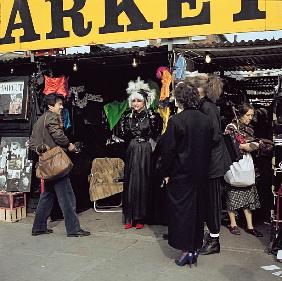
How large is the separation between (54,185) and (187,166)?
7.28 feet

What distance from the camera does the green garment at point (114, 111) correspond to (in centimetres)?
777

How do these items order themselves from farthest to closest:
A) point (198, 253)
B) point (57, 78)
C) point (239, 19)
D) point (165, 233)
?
1. point (57, 78)
2. point (165, 233)
3. point (239, 19)
4. point (198, 253)

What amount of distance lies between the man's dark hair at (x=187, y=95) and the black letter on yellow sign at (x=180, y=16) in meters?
1.72

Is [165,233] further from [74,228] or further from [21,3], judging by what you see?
[21,3]

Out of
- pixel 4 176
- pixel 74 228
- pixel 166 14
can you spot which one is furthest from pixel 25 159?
pixel 166 14


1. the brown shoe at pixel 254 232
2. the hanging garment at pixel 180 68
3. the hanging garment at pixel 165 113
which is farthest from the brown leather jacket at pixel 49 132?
the brown shoe at pixel 254 232

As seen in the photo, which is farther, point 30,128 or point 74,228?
point 30,128

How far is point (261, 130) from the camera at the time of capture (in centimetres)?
776

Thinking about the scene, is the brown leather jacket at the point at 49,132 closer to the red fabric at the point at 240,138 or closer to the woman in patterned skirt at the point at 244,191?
the woman in patterned skirt at the point at 244,191

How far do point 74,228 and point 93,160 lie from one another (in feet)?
6.58

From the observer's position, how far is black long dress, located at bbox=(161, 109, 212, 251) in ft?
15.8

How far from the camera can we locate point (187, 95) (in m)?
4.90

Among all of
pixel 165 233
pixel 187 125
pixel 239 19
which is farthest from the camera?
pixel 165 233

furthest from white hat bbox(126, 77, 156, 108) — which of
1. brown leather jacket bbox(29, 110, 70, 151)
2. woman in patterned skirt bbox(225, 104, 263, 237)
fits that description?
woman in patterned skirt bbox(225, 104, 263, 237)
